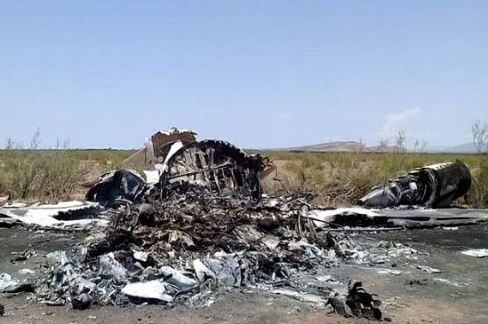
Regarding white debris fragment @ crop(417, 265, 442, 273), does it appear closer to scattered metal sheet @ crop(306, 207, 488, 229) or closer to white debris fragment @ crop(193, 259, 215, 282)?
white debris fragment @ crop(193, 259, 215, 282)

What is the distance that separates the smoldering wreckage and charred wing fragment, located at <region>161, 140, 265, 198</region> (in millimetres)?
26

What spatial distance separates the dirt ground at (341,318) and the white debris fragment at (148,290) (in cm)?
18

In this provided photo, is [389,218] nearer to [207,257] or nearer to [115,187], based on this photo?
[207,257]

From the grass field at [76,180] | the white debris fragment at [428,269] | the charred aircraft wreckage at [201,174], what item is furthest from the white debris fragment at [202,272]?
the grass field at [76,180]

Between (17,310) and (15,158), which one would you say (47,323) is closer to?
(17,310)

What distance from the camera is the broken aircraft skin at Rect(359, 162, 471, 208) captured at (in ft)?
56.2

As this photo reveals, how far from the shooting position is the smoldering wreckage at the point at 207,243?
7328 mm

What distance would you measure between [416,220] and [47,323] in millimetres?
9957

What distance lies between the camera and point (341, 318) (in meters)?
6.49

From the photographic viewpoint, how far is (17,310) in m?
6.80

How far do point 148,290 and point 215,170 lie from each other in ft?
23.8

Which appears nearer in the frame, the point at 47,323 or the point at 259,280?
the point at 47,323

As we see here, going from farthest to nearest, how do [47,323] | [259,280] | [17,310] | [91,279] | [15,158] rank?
[15,158]
[259,280]
[91,279]
[17,310]
[47,323]

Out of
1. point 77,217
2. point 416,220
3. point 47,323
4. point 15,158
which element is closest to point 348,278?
point 47,323
